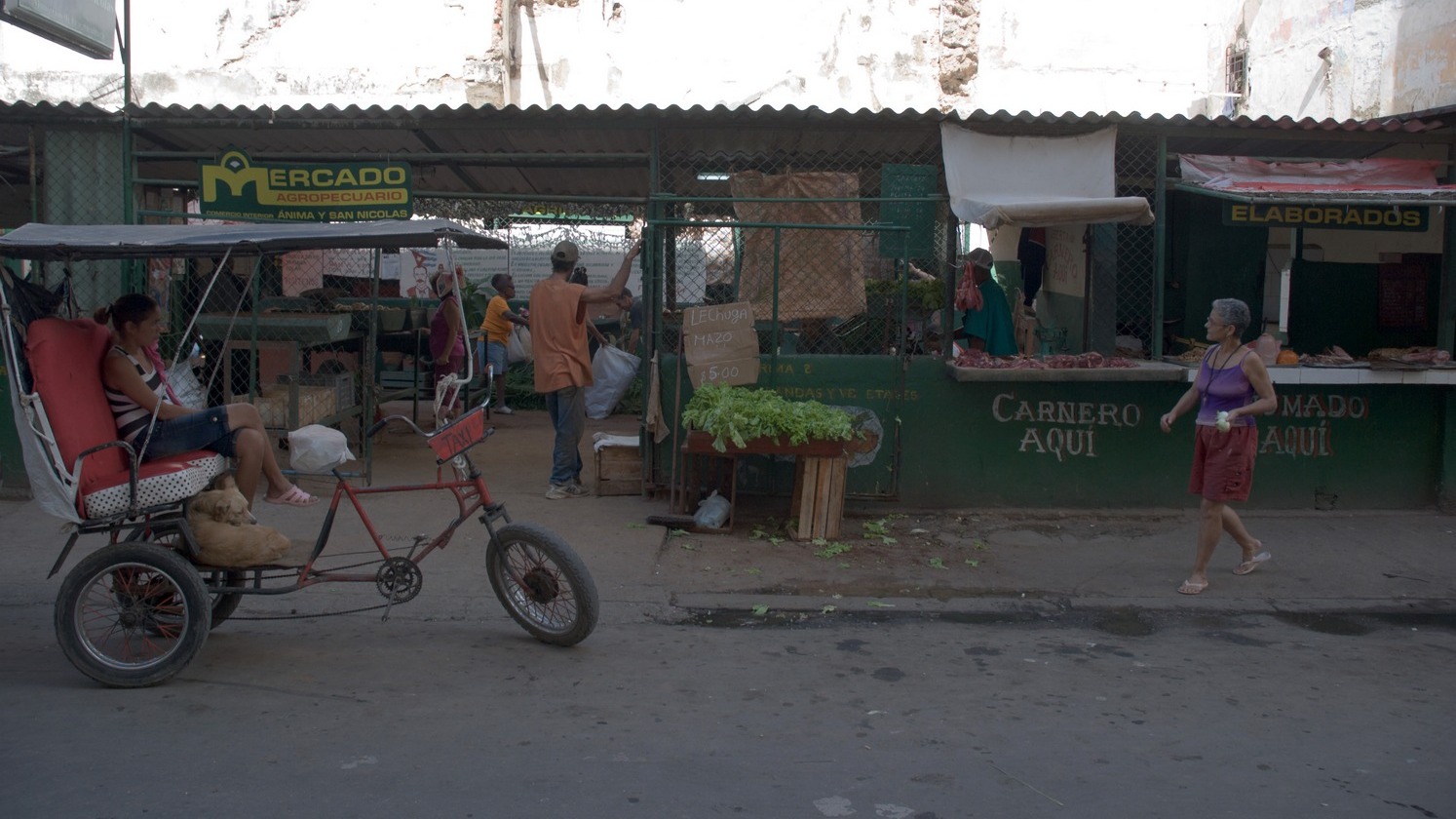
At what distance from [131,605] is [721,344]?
4.26 m

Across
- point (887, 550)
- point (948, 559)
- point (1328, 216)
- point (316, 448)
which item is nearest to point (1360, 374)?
point (1328, 216)

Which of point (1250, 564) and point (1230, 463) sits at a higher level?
point (1230, 463)

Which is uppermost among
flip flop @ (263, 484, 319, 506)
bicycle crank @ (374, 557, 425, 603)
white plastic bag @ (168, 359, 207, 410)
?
white plastic bag @ (168, 359, 207, 410)

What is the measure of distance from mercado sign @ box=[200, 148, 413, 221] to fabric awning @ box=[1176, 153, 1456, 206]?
5.88 metres

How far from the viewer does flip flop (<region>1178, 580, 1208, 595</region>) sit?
A: 6891mm

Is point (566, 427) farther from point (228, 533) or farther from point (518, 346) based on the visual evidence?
point (518, 346)

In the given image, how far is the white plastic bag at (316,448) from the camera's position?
219 inches

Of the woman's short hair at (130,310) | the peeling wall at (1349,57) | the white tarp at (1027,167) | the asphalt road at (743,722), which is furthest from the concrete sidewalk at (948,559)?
the peeling wall at (1349,57)

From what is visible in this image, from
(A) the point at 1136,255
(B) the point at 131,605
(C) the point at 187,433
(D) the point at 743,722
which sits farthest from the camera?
(A) the point at 1136,255

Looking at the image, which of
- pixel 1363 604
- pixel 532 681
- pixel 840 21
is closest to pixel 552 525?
pixel 532 681

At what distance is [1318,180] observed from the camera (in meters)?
8.70

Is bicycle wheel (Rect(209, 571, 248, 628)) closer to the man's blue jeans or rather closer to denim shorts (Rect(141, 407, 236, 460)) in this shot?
denim shorts (Rect(141, 407, 236, 460))

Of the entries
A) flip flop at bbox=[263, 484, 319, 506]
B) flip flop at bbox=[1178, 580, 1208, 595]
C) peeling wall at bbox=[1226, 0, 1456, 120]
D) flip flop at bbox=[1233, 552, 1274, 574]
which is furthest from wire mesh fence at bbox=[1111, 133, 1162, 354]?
flip flop at bbox=[263, 484, 319, 506]

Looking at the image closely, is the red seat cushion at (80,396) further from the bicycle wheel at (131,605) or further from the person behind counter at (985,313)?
the person behind counter at (985,313)
